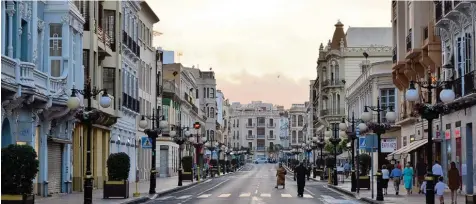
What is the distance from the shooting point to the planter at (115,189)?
38281 mm

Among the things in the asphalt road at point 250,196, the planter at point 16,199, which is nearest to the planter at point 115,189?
the asphalt road at point 250,196

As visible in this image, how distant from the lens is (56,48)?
138ft

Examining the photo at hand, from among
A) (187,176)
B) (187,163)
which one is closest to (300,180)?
(187,176)

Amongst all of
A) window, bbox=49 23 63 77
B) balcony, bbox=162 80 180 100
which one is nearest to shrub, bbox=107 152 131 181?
window, bbox=49 23 63 77

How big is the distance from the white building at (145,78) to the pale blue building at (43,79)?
24.1 meters

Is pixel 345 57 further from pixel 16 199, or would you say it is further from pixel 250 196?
pixel 16 199

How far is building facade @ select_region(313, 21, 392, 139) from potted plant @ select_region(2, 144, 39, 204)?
3055 inches

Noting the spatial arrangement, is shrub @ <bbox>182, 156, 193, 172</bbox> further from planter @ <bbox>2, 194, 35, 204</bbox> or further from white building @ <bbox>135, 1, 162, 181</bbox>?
planter @ <bbox>2, 194, 35, 204</bbox>

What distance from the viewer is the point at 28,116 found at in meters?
37.6

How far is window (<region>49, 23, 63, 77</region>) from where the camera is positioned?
41.5 m

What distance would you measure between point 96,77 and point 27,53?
14.2m

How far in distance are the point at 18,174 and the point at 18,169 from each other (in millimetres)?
192

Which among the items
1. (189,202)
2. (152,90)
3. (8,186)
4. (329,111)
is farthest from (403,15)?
(329,111)

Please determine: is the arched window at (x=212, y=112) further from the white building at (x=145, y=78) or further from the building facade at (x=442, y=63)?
the building facade at (x=442, y=63)
